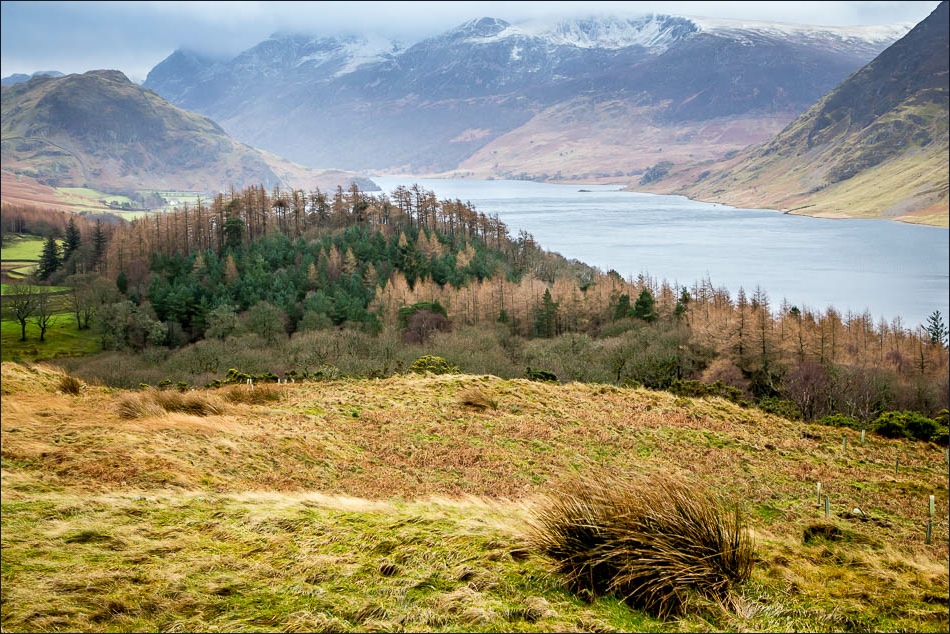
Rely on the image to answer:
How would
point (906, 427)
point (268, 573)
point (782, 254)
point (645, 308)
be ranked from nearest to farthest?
point (268, 573) < point (906, 427) < point (645, 308) < point (782, 254)

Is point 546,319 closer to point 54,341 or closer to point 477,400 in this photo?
point 54,341

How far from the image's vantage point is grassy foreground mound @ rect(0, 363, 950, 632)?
446 cm

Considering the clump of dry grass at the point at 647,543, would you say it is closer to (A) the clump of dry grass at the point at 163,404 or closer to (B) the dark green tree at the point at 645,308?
(A) the clump of dry grass at the point at 163,404

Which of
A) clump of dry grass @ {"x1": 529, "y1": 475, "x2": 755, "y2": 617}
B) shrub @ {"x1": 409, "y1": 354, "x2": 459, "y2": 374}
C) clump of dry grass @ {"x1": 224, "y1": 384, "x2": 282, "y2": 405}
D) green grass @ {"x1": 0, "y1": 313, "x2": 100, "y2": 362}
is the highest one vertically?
clump of dry grass @ {"x1": 529, "y1": 475, "x2": 755, "y2": 617}

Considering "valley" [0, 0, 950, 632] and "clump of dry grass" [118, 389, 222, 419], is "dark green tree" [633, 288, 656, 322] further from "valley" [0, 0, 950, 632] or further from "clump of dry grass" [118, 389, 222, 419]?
"clump of dry grass" [118, 389, 222, 419]

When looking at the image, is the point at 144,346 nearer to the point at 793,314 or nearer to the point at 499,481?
the point at 499,481

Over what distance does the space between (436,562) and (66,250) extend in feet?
245

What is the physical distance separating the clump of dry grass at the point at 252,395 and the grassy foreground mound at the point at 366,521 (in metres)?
0.09

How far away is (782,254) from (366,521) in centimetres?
11472

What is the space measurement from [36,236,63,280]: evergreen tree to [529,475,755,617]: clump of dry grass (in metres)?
60.0

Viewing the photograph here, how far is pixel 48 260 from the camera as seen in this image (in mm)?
57125

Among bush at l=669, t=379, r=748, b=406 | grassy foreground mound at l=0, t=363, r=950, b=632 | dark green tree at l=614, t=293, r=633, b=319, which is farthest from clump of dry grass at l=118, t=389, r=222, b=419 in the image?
dark green tree at l=614, t=293, r=633, b=319

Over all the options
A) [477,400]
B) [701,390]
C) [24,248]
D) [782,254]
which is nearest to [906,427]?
[701,390]

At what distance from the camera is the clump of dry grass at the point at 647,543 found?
4652 mm
